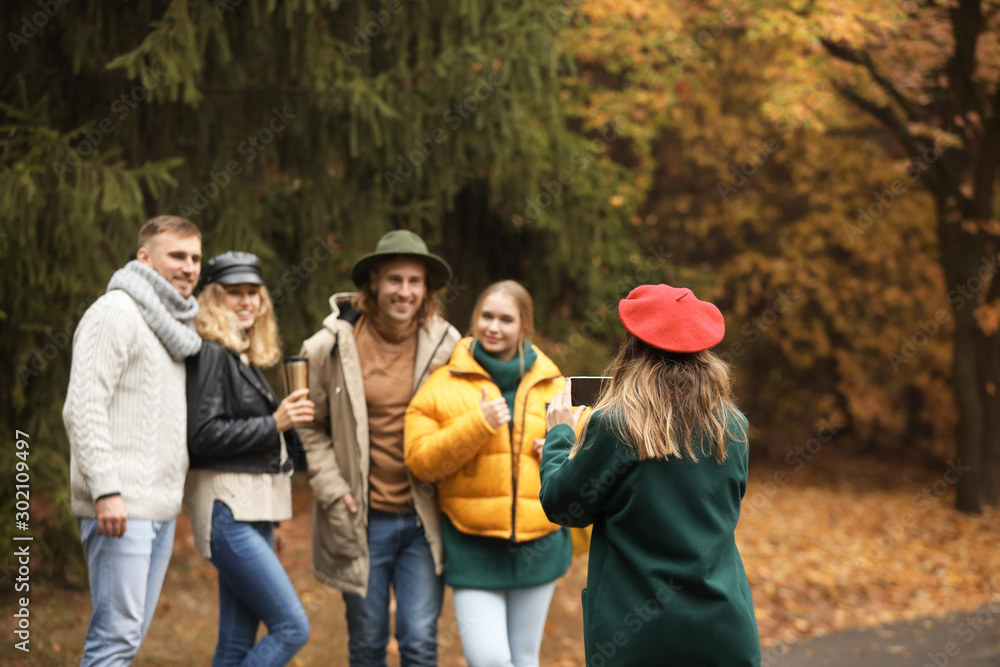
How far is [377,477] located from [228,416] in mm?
690

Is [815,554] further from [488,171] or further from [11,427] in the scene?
[11,427]

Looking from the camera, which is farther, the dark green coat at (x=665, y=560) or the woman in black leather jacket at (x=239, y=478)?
the woman in black leather jacket at (x=239, y=478)

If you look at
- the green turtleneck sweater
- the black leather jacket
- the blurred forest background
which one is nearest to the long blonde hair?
the green turtleneck sweater

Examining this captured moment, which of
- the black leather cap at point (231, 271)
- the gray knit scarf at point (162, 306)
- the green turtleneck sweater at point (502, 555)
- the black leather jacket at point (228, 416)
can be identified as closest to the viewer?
the gray knit scarf at point (162, 306)

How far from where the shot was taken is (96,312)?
328cm

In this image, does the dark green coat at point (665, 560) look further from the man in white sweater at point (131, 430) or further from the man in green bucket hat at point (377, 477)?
the man in white sweater at point (131, 430)

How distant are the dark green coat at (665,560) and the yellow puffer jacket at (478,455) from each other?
3.54ft

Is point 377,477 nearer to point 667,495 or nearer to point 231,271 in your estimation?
point 231,271

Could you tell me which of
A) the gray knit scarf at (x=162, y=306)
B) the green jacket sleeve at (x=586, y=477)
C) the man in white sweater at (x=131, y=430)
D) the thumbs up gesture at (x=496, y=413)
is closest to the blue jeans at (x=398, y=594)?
the thumbs up gesture at (x=496, y=413)

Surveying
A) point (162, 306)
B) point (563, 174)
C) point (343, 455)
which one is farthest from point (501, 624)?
point (563, 174)

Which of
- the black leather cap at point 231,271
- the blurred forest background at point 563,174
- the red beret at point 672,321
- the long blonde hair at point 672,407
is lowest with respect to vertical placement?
the long blonde hair at point 672,407

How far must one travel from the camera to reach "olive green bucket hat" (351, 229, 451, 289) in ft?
12.7

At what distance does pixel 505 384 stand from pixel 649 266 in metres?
7.20

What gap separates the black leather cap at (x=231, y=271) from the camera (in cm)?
375
